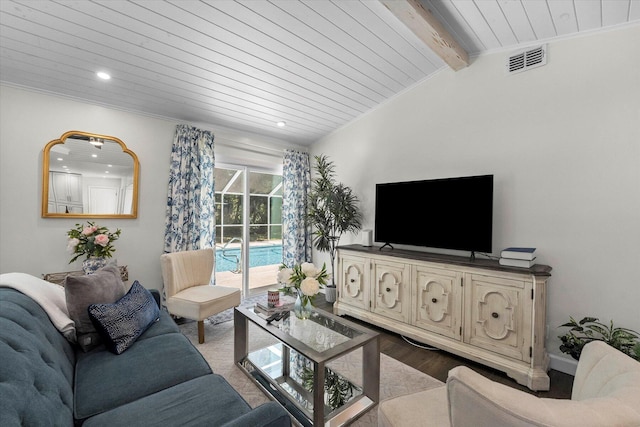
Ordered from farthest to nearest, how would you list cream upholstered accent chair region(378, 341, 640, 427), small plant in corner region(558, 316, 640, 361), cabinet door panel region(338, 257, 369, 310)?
cabinet door panel region(338, 257, 369, 310) → small plant in corner region(558, 316, 640, 361) → cream upholstered accent chair region(378, 341, 640, 427)

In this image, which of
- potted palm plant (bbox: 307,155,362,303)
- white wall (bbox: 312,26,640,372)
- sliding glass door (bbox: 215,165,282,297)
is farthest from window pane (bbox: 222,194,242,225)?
white wall (bbox: 312,26,640,372)

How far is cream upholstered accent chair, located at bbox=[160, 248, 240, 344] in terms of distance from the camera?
274cm

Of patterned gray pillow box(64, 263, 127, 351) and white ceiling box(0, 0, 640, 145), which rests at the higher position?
white ceiling box(0, 0, 640, 145)

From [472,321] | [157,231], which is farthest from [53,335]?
[472,321]

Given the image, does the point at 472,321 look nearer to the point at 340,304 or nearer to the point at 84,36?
the point at 340,304

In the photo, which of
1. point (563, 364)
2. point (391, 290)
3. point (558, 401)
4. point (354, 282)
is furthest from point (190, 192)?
point (563, 364)

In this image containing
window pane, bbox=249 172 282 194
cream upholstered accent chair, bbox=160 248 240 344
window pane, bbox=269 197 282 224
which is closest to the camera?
cream upholstered accent chair, bbox=160 248 240 344

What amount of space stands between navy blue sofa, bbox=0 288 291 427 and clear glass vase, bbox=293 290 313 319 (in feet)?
2.49

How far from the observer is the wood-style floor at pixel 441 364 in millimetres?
2074

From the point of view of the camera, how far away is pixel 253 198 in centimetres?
428

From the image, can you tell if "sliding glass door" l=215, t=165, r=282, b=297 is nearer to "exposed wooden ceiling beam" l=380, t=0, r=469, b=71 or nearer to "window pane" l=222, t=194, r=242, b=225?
"window pane" l=222, t=194, r=242, b=225

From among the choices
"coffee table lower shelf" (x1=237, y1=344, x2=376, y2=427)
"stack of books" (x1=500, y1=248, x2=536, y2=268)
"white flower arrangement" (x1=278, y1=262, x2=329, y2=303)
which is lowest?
"coffee table lower shelf" (x1=237, y1=344, x2=376, y2=427)

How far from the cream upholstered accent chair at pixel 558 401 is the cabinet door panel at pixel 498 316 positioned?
4.25 ft

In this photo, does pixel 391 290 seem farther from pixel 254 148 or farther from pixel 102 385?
pixel 254 148
